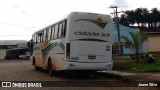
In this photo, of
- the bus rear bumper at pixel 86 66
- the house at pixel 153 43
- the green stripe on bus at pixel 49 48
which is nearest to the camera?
the bus rear bumper at pixel 86 66

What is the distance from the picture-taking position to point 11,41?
111 m

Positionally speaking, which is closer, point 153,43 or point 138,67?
point 138,67

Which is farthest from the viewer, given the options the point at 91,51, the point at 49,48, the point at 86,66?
the point at 49,48

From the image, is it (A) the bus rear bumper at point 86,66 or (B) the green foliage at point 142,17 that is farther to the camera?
(B) the green foliage at point 142,17

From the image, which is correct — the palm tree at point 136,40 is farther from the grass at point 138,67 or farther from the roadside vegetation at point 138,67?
the grass at point 138,67

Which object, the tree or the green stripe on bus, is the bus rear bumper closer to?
the green stripe on bus

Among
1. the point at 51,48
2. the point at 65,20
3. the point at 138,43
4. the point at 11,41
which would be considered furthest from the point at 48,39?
the point at 11,41

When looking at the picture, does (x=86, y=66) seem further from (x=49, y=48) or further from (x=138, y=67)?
(x=138, y=67)

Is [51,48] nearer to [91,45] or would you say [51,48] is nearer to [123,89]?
[91,45]

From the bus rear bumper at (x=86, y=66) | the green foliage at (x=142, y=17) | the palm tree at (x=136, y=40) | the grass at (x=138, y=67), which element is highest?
the green foliage at (x=142, y=17)

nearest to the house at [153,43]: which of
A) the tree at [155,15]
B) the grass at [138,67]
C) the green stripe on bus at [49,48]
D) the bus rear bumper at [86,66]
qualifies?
the grass at [138,67]

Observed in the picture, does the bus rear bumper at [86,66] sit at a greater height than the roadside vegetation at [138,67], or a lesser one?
greater

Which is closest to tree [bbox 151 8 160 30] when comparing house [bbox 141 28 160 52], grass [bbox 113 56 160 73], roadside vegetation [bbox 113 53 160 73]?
house [bbox 141 28 160 52]

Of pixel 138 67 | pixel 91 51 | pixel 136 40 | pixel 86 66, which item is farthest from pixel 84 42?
pixel 136 40
